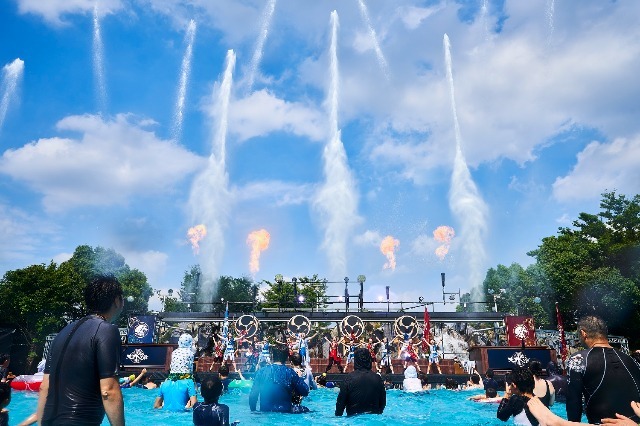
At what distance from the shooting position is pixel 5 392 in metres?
5.84

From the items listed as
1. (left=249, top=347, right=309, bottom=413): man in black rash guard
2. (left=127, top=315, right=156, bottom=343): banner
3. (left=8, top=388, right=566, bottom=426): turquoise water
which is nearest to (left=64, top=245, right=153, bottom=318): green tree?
(left=127, top=315, right=156, bottom=343): banner

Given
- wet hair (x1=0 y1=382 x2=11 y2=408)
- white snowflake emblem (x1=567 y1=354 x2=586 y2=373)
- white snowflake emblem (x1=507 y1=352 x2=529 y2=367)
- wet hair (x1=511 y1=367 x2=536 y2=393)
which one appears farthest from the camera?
white snowflake emblem (x1=507 y1=352 x2=529 y2=367)

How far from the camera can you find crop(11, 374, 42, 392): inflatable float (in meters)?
20.6

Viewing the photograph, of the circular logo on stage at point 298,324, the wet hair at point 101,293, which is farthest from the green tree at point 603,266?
the wet hair at point 101,293

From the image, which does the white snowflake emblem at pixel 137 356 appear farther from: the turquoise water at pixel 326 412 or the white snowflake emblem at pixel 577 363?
the white snowflake emblem at pixel 577 363

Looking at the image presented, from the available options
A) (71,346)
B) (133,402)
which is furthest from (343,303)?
(71,346)

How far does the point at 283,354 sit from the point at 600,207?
54793mm

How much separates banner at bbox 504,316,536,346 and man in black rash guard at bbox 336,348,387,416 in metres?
28.0

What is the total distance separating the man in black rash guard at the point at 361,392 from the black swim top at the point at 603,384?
276 centimetres

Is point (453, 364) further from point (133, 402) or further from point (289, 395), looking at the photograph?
point (289, 395)

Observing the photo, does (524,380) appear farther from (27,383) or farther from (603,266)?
(603,266)

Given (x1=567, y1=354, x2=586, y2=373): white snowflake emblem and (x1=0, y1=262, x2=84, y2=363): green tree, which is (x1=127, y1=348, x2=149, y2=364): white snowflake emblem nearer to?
(x1=0, y1=262, x2=84, y2=363): green tree

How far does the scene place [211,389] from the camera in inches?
252

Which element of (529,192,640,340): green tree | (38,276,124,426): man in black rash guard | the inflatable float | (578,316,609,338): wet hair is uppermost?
(529,192,640,340): green tree
